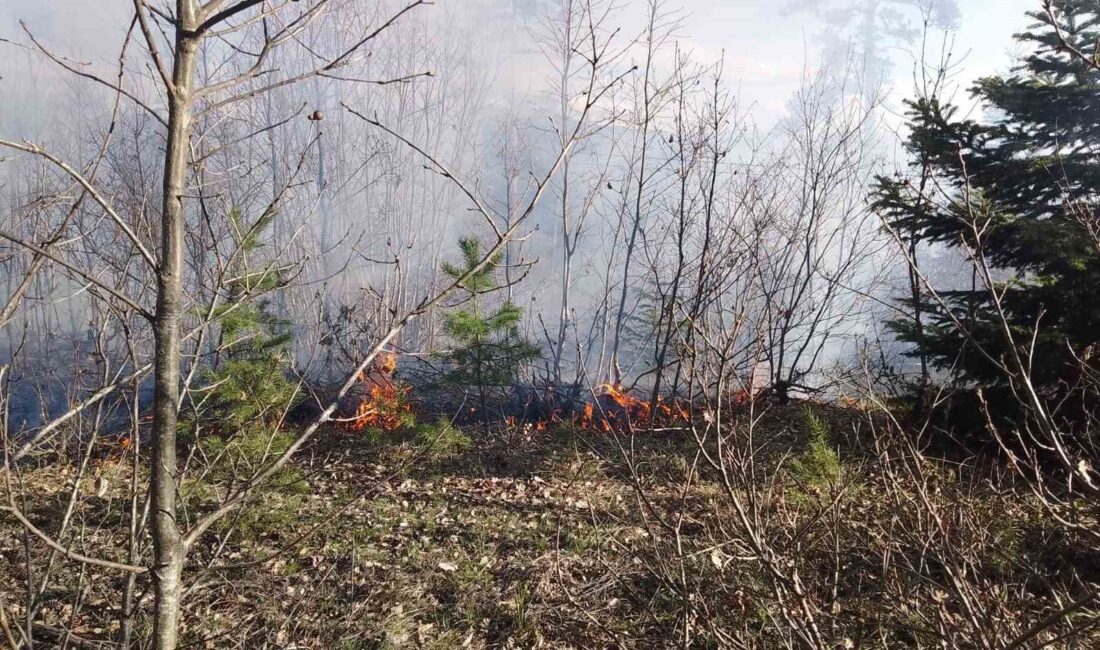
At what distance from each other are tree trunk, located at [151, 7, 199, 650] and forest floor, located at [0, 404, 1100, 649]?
98cm

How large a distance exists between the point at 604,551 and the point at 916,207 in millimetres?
3762

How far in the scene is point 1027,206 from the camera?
508 centimetres

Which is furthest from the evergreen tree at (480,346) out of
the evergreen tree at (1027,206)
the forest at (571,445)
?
the evergreen tree at (1027,206)

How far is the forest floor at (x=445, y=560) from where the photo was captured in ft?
9.82

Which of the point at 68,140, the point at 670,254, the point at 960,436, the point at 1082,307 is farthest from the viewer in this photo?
the point at 68,140

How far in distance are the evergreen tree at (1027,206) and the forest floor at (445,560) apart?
1418 millimetres

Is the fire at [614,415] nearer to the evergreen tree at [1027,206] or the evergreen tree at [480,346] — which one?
the evergreen tree at [480,346]

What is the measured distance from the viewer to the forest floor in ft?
9.82

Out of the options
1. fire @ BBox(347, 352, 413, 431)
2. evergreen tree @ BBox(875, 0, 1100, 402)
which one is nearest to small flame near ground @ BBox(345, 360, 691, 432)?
fire @ BBox(347, 352, 413, 431)

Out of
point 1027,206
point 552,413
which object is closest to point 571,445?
point 552,413

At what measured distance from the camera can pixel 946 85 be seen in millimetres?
6352

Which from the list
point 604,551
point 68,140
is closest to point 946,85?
point 604,551

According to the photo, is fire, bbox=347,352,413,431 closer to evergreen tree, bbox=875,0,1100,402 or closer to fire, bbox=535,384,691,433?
fire, bbox=535,384,691,433

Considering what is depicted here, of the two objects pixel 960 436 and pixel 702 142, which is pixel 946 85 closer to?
pixel 702 142
